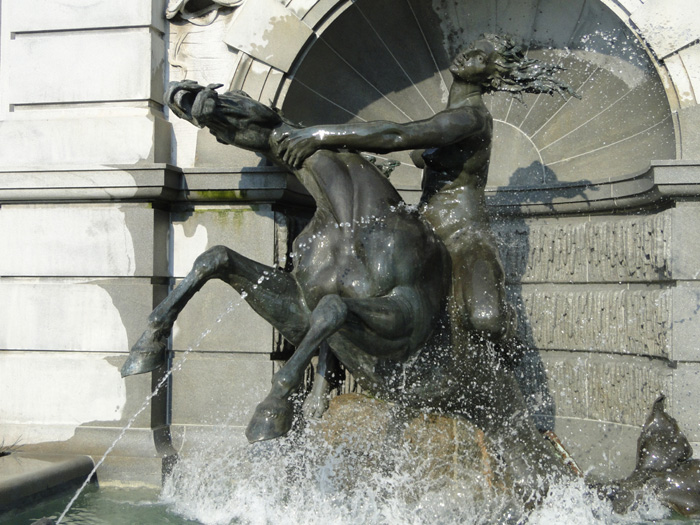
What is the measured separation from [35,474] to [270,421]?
2095 mm

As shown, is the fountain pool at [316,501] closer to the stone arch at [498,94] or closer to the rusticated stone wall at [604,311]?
the rusticated stone wall at [604,311]

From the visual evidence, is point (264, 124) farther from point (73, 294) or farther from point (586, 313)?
point (586, 313)

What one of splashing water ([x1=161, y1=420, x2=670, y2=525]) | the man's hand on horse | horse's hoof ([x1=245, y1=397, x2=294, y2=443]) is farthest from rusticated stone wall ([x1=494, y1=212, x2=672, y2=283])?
horse's hoof ([x1=245, y1=397, x2=294, y2=443])

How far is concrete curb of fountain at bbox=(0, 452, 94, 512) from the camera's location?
4.41m

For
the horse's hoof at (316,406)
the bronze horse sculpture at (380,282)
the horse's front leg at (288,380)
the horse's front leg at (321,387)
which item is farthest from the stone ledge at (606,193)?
the horse's front leg at (288,380)

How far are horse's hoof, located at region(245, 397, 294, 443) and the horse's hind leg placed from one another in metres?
0.76

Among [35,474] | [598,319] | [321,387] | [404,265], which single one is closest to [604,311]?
[598,319]

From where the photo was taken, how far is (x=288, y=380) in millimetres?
3408

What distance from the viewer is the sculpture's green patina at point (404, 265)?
4.02 m

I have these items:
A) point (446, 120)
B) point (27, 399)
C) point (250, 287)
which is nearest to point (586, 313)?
point (446, 120)

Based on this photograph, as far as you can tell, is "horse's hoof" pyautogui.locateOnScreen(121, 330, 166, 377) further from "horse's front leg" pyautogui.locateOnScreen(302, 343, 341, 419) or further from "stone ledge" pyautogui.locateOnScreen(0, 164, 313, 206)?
"stone ledge" pyautogui.locateOnScreen(0, 164, 313, 206)

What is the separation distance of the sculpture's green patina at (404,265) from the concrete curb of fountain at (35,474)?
4.16 feet

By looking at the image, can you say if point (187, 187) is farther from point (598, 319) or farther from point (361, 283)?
point (598, 319)

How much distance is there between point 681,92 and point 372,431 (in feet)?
10.2
